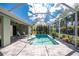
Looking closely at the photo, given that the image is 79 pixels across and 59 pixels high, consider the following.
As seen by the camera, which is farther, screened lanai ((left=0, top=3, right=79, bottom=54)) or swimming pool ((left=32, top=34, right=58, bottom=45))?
swimming pool ((left=32, top=34, right=58, bottom=45))

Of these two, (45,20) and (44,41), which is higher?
(45,20)

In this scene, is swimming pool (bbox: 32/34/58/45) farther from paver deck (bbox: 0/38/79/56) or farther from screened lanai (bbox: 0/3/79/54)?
paver deck (bbox: 0/38/79/56)

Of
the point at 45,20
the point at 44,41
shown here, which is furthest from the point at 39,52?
the point at 45,20

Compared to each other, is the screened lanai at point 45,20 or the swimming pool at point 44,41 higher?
the screened lanai at point 45,20

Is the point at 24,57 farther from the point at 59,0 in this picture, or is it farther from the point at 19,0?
the point at 59,0

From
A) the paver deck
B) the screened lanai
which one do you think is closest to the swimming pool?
the screened lanai

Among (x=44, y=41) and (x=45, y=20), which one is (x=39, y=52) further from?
(x=45, y=20)

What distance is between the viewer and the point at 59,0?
909 cm

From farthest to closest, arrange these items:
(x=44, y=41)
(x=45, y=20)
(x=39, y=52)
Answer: (x=45, y=20), (x=44, y=41), (x=39, y=52)

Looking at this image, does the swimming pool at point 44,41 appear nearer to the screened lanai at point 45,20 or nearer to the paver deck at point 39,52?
the screened lanai at point 45,20

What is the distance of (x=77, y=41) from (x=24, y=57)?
15.7 feet

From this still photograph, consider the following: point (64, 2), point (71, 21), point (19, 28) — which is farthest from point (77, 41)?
point (19, 28)

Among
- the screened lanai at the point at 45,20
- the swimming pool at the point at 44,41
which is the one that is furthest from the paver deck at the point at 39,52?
the swimming pool at the point at 44,41

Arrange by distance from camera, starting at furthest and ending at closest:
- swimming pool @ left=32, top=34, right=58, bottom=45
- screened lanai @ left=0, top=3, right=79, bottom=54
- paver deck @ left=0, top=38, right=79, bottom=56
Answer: swimming pool @ left=32, top=34, right=58, bottom=45
screened lanai @ left=0, top=3, right=79, bottom=54
paver deck @ left=0, top=38, right=79, bottom=56
